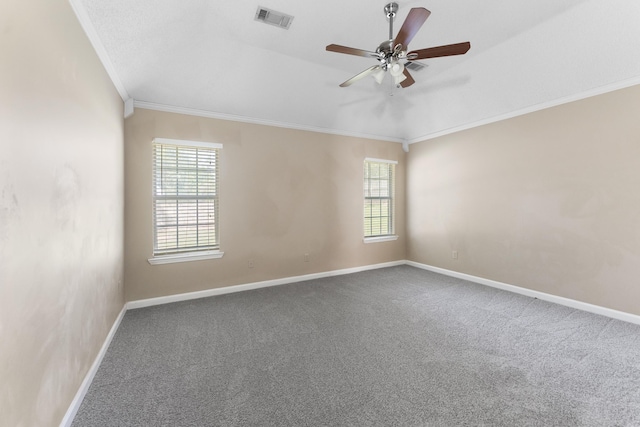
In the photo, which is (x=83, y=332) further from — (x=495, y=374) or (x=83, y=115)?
(x=495, y=374)

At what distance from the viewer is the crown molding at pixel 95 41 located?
181 cm

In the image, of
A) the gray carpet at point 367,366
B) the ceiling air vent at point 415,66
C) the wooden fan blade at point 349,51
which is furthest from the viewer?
the ceiling air vent at point 415,66

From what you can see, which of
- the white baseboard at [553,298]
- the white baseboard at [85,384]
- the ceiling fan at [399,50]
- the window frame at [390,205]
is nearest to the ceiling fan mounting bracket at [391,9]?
the ceiling fan at [399,50]

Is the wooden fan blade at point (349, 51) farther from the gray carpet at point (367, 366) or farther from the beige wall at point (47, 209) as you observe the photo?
the gray carpet at point (367, 366)

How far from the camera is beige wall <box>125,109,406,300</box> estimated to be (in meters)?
3.46

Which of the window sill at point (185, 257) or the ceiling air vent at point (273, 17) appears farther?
the window sill at point (185, 257)

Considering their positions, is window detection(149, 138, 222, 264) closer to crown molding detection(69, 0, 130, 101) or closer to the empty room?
the empty room

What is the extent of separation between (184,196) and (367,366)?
3136mm

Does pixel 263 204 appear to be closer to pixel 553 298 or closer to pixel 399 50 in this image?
pixel 399 50

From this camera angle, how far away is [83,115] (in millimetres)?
1895

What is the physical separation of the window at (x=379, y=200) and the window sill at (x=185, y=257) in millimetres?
2775

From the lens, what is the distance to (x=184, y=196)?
375 cm

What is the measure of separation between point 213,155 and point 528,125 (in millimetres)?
4520

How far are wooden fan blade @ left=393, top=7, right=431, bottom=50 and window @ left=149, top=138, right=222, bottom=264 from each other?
9.09 feet
